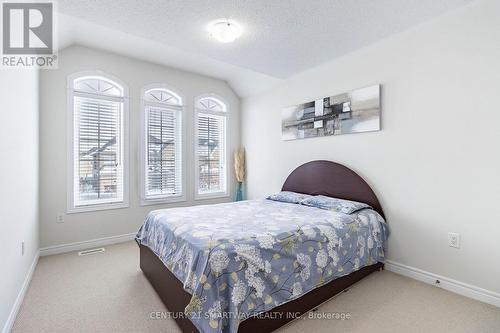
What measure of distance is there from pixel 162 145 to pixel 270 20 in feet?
8.52

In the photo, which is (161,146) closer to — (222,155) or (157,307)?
(222,155)

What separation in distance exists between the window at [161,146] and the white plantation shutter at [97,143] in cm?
35

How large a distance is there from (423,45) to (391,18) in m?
0.45

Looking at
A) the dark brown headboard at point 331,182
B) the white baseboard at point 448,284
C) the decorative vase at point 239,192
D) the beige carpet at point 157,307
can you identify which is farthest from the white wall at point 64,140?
the white baseboard at point 448,284

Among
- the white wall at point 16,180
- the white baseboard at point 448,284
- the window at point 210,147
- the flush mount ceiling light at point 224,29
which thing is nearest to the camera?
the white wall at point 16,180

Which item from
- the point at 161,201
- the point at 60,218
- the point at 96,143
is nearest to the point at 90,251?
the point at 60,218

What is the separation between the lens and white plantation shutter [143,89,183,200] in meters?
3.93

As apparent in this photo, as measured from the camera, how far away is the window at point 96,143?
3.35 m

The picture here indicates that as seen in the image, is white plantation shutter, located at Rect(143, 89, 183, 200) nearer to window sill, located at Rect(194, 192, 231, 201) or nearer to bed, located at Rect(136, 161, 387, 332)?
window sill, located at Rect(194, 192, 231, 201)

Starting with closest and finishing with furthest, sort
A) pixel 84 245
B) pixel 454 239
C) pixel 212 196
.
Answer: pixel 454 239, pixel 84 245, pixel 212 196

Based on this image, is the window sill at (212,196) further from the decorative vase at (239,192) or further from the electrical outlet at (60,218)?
the electrical outlet at (60,218)

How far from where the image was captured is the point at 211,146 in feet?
15.4

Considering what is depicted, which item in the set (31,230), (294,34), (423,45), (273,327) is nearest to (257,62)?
(294,34)

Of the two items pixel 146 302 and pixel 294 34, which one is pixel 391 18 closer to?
pixel 294 34
